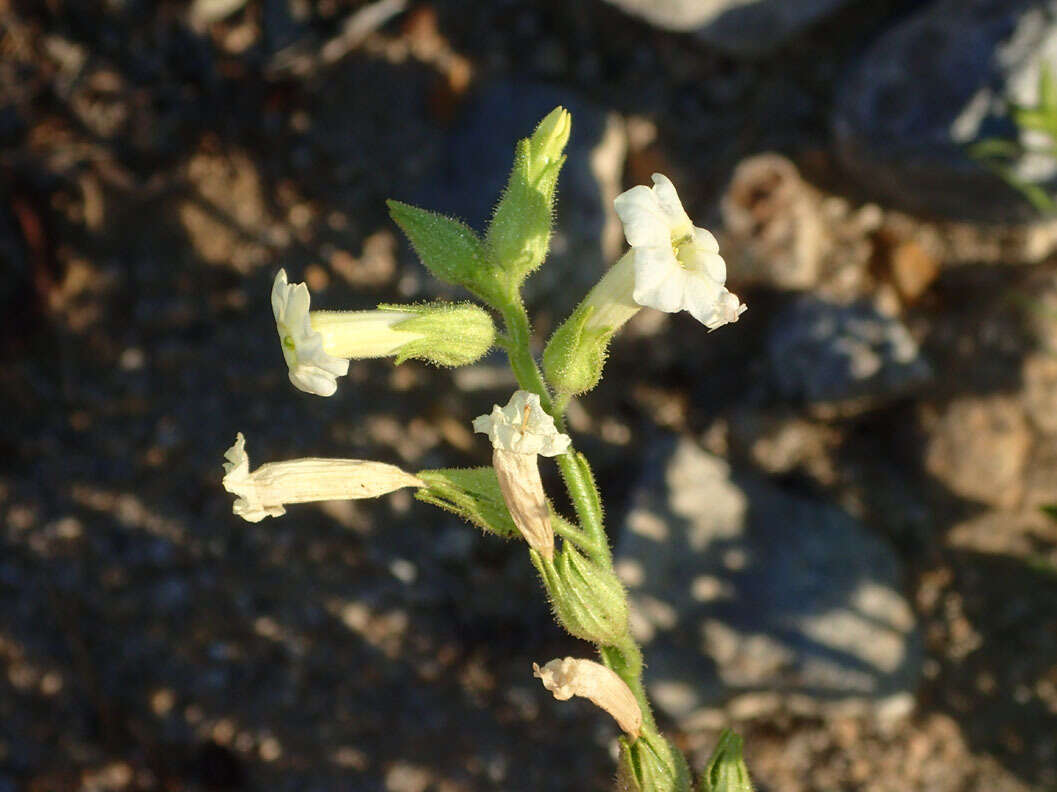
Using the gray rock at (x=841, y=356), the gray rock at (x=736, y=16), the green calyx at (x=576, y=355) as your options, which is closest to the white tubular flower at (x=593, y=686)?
the green calyx at (x=576, y=355)

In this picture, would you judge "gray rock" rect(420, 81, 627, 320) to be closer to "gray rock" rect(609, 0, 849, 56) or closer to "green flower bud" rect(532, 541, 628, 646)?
"gray rock" rect(609, 0, 849, 56)

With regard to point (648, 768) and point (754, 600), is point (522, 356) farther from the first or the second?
point (754, 600)

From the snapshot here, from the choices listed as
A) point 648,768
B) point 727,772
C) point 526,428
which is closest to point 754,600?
point 727,772

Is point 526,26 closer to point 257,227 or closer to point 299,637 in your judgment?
point 257,227

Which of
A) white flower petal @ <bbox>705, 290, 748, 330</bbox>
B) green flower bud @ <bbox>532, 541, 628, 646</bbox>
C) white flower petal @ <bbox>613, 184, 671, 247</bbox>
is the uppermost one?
white flower petal @ <bbox>613, 184, 671, 247</bbox>

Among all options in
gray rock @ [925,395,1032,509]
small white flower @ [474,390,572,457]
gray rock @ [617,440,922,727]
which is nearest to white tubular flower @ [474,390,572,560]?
small white flower @ [474,390,572,457]

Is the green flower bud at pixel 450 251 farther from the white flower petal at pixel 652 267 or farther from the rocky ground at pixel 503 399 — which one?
the rocky ground at pixel 503 399
